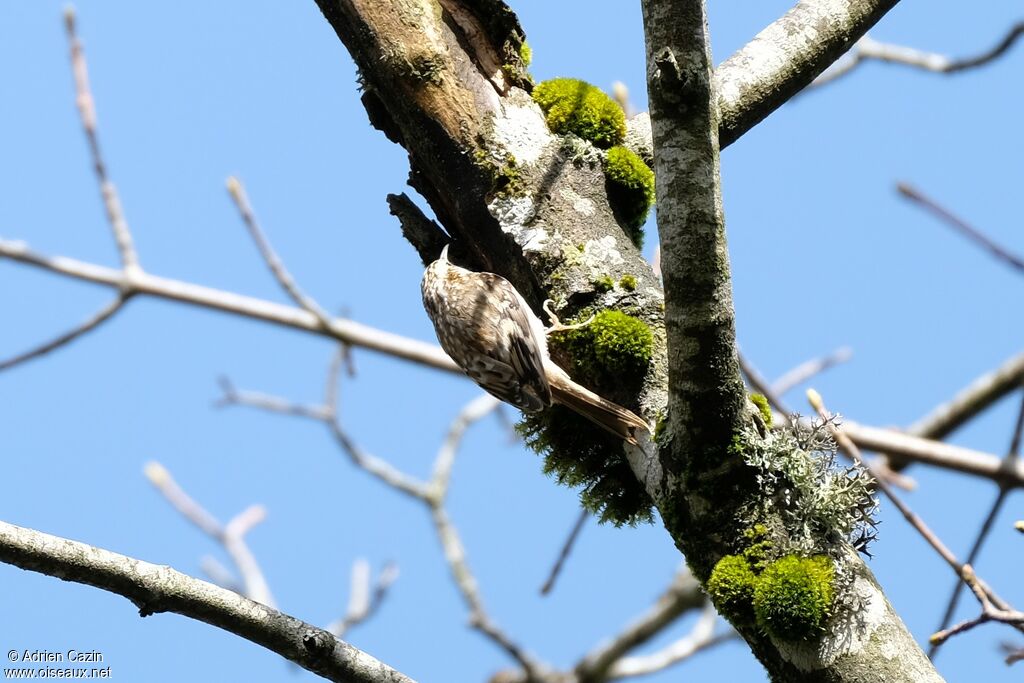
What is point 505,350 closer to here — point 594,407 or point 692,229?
point 594,407

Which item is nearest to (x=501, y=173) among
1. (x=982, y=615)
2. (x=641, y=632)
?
(x=982, y=615)

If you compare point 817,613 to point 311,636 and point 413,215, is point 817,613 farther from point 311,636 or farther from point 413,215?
point 413,215

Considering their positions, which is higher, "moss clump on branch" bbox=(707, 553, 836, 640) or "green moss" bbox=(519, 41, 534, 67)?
"green moss" bbox=(519, 41, 534, 67)

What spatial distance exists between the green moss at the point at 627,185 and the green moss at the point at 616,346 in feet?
1.67

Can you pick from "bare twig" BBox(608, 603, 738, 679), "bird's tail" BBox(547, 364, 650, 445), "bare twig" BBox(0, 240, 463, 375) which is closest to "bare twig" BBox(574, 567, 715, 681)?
"bare twig" BBox(608, 603, 738, 679)

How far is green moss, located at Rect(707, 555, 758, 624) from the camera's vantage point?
3.29 metres

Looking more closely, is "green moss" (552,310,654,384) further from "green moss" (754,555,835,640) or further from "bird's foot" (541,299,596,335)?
"green moss" (754,555,835,640)

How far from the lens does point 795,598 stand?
317 centimetres

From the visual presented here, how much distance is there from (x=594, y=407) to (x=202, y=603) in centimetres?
160

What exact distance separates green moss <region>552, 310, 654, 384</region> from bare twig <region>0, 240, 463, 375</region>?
10.5 feet

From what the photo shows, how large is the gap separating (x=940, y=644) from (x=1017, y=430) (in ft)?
3.14

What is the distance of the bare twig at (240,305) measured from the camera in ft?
23.8

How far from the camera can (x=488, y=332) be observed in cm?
514

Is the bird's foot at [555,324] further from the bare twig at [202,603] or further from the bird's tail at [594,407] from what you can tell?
the bare twig at [202,603]
